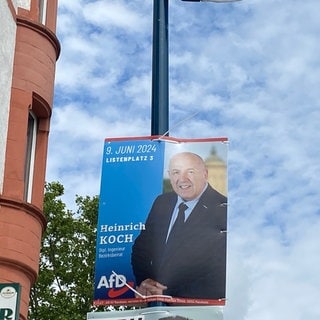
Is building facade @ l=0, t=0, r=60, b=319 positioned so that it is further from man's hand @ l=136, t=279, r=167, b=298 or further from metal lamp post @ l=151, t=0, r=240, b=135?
man's hand @ l=136, t=279, r=167, b=298

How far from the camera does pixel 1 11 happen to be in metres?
16.0

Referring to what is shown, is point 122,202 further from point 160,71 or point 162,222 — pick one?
point 160,71

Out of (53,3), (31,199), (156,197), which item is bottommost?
(156,197)

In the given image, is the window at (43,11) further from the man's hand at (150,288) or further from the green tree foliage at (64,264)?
the green tree foliage at (64,264)

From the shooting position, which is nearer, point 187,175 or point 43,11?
point 187,175

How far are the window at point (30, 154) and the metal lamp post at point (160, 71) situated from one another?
490cm

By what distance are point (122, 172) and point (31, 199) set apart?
222 inches

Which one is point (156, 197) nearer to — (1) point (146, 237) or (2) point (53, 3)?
(1) point (146, 237)

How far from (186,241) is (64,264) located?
2731cm

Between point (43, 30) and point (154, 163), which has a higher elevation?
point (43, 30)

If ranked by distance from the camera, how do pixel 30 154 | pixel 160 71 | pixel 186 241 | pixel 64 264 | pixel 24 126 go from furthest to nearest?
pixel 64 264
pixel 30 154
pixel 24 126
pixel 160 71
pixel 186 241

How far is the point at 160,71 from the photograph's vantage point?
1270 centimetres

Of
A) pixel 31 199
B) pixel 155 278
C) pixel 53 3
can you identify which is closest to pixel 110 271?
pixel 155 278

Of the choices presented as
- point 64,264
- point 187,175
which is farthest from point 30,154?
point 64,264
